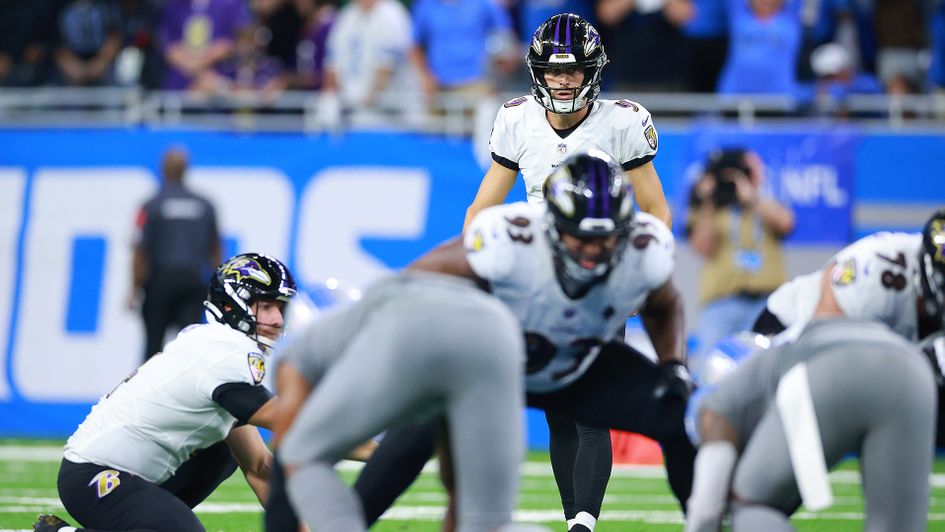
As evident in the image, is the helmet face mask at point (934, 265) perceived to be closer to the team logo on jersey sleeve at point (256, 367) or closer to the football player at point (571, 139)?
the football player at point (571, 139)

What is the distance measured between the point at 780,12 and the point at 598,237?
26.2 feet

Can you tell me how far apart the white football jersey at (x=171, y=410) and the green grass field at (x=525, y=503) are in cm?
150

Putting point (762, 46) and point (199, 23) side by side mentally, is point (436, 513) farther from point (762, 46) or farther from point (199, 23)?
point (199, 23)

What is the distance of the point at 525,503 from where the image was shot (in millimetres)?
8602

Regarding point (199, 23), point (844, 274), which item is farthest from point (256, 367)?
point (199, 23)

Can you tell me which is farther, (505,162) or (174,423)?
(505,162)

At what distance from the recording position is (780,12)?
1202 centimetres

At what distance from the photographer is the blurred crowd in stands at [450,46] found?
40.0 ft

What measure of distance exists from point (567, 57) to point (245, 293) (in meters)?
1.59

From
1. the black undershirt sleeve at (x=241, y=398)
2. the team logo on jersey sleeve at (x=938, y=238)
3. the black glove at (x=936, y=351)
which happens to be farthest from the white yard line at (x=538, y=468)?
the team logo on jersey sleeve at (x=938, y=238)

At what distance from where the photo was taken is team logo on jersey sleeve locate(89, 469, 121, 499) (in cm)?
564

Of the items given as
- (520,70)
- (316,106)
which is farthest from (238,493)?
(520,70)

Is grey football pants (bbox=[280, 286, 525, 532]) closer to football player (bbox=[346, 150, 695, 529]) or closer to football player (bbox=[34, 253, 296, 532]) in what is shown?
football player (bbox=[346, 150, 695, 529])

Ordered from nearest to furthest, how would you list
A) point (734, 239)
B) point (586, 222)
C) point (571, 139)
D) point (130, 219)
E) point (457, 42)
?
point (586, 222), point (571, 139), point (734, 239), point (457, 42), point (130, 219)
